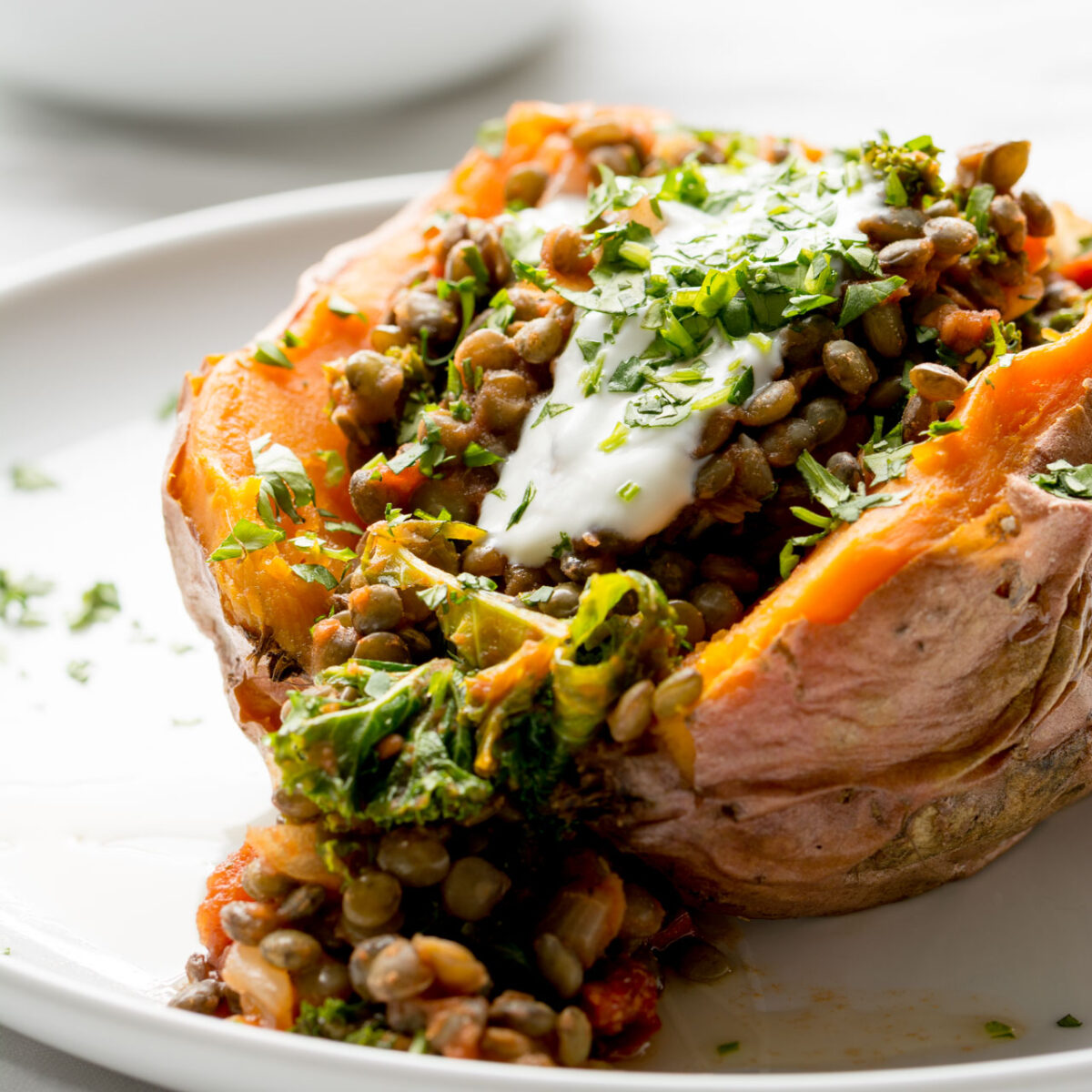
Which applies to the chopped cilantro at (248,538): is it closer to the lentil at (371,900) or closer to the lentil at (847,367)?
the lentil at (371,900)

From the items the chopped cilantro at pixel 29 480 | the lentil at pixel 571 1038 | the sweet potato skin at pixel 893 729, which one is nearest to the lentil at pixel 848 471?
the sweet potato skin at pixel 893 729

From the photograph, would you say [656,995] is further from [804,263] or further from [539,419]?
[804,263]

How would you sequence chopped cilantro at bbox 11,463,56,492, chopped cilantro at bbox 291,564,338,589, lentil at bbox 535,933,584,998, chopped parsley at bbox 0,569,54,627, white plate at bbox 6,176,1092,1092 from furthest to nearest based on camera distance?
chopped cilantro at bbox 11,463,56,492 → chopped parsley at bbox 0,569,54,627 → chopped cilantro at bbox 291,564,338,589 → lentil at bbox 535,933,584,998 → white plate at bbox 6,176,1092,1092

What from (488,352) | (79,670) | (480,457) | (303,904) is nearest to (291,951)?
(303,904)

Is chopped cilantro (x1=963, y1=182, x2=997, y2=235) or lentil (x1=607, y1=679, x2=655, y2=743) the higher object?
chopped cilantro (x1=963, y1=182, x2=997, y2=235)

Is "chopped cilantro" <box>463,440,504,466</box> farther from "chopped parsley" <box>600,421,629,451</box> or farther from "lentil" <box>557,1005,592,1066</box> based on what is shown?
"lentil" <box>557,1005,592,1066</box>

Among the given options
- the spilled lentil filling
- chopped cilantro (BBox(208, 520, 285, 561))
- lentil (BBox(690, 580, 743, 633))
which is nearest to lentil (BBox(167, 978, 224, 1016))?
the spilled lentil filling
